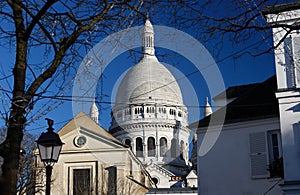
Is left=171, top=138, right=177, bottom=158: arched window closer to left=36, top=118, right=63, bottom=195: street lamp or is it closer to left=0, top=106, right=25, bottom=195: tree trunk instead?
left=36, top=118, right=63, bottom=195: street lamp

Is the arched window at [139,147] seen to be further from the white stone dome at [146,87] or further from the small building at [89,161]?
the small building at [89,161]

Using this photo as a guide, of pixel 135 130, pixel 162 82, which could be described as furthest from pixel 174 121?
pixel 162 82

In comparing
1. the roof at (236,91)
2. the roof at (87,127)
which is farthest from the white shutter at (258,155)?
the roof at (87,127)

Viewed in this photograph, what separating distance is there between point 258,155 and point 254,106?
100 inches

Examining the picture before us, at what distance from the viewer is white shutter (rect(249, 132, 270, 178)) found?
20656 mm

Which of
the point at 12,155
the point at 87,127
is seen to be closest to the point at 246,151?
the point at 12,155

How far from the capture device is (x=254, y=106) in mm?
22547

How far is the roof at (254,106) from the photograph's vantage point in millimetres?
21752

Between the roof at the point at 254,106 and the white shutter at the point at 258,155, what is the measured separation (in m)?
0.81

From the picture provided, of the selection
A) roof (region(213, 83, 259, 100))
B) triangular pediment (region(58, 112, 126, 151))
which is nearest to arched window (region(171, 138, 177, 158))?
triangular pediment (region(58, 112, 126, 151))

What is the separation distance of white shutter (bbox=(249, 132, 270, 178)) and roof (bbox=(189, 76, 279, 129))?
2.66 ft

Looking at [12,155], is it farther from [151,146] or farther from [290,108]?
[151,146]

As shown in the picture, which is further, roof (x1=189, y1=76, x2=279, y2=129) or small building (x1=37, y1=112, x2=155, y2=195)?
small building (x1=37, y1=112, x2=155, y2=195)

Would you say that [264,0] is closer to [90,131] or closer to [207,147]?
[207,147]
